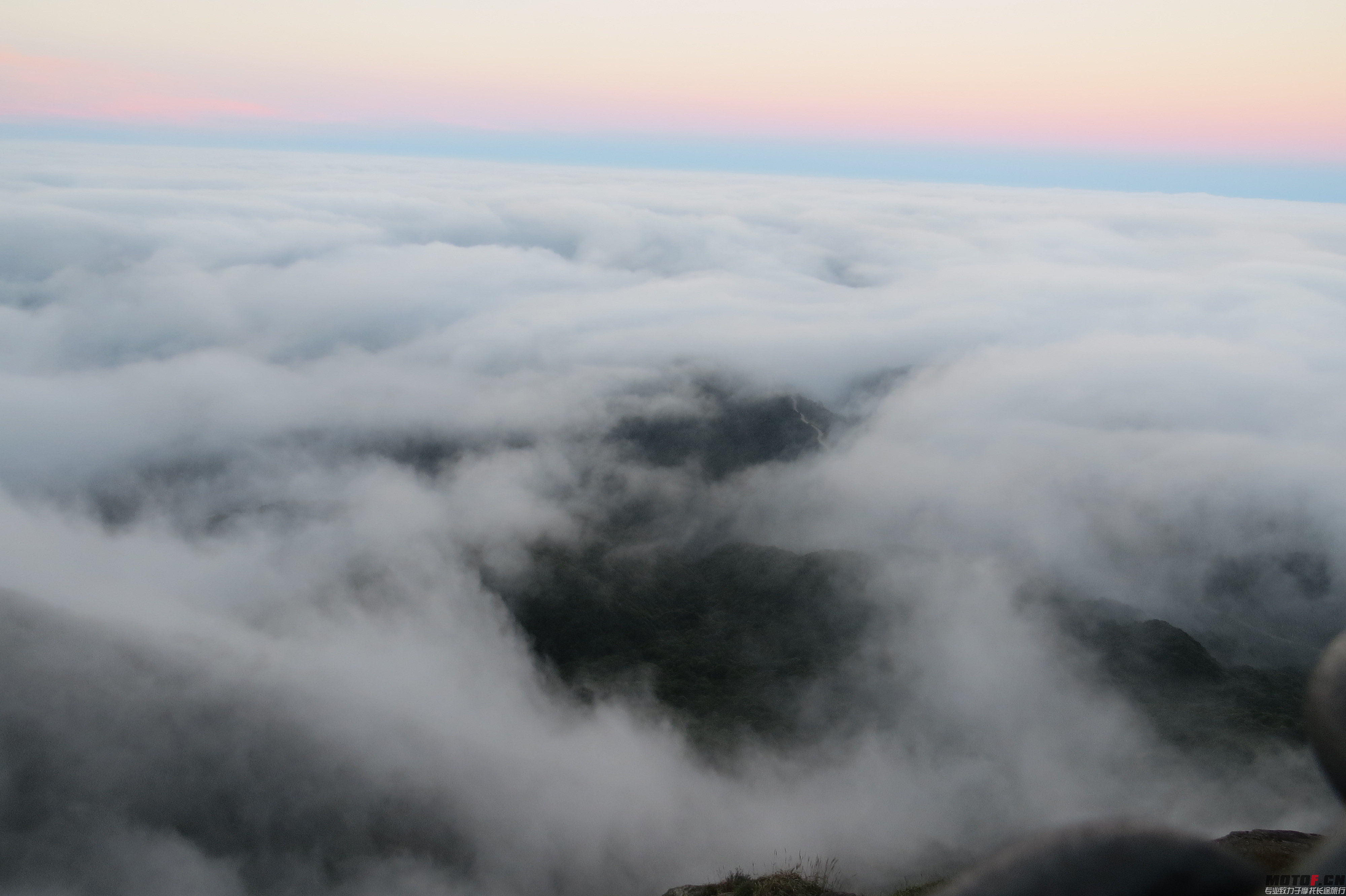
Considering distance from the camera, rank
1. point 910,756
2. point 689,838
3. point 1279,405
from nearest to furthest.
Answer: point 689,838 < point 910,756 < point 1279,405

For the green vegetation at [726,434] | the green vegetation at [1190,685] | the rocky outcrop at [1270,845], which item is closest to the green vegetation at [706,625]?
the green vegetation at [1190,685]

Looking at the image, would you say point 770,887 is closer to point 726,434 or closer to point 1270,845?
point 1270,845

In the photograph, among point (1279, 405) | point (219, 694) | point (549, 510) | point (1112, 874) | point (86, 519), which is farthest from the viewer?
point (1279, 405)

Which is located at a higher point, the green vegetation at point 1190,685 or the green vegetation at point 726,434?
the green vegetation at point 726,434

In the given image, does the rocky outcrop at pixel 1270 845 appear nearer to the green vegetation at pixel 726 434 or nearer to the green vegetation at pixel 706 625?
the green vegetation at pixel 706 625

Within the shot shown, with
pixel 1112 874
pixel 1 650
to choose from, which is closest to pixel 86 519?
pixel 1 650

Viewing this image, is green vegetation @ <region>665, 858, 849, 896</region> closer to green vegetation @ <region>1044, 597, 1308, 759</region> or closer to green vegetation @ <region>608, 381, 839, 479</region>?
green vegetation @ <region>1044, 597, 1308, 759</region>

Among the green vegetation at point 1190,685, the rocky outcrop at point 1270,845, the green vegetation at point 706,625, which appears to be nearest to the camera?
the rocky outcrop at point 1270,845

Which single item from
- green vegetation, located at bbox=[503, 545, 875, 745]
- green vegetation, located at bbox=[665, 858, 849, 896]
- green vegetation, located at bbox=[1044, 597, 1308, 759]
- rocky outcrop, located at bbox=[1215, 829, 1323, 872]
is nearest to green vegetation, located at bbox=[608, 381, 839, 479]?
green vegetation, located at bbox=[503, 545, 875, 745]

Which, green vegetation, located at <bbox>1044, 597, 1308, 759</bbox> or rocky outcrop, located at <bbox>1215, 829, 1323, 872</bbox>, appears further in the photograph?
green vegetation, located at <bbox>1044, 597, 1308, 759</bbox>

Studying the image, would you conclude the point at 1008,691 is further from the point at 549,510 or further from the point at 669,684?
the point at 549,510

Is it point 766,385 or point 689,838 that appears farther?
point 766,385
